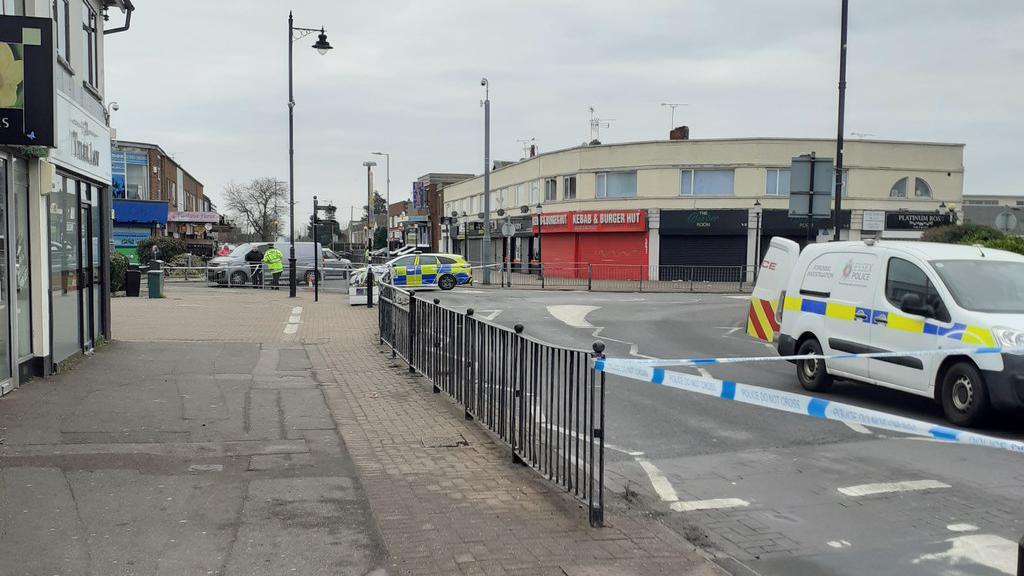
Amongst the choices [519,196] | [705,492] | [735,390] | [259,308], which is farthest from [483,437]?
[519,196]

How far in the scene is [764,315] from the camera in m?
13.5

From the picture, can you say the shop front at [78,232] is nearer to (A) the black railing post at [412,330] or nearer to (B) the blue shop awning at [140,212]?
(A) the black railing post at [412,330]

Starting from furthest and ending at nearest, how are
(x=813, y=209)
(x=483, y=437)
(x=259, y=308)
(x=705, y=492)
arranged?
(x=259, y=308), (x=813, y=209), (x=483, y=437), (x=705, y=492)

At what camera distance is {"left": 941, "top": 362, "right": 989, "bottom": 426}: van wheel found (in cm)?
786

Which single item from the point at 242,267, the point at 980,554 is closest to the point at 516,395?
the point at 980,554

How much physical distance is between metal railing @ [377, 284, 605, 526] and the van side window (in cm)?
381

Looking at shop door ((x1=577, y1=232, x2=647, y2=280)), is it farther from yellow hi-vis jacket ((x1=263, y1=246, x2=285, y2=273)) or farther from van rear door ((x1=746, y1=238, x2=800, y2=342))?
van rear door ((x1=746, y1=238, x2=800, y2=342))

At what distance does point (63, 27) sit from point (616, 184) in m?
34.7

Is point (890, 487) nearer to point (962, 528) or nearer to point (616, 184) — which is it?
point (962, 528)

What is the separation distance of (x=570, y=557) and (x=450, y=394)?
4.33m

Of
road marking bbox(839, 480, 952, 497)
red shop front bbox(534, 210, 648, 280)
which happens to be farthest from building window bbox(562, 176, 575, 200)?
road marking bbox(839, 480, 952, 497)

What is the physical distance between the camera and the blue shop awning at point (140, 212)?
46281mm

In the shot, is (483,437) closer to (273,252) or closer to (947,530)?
(947,530)

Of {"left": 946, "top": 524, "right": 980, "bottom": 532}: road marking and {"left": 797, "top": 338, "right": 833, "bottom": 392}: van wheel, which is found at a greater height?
{"left": 797, "top": 338, "right": 833, "bottom": 392}: van wheel
